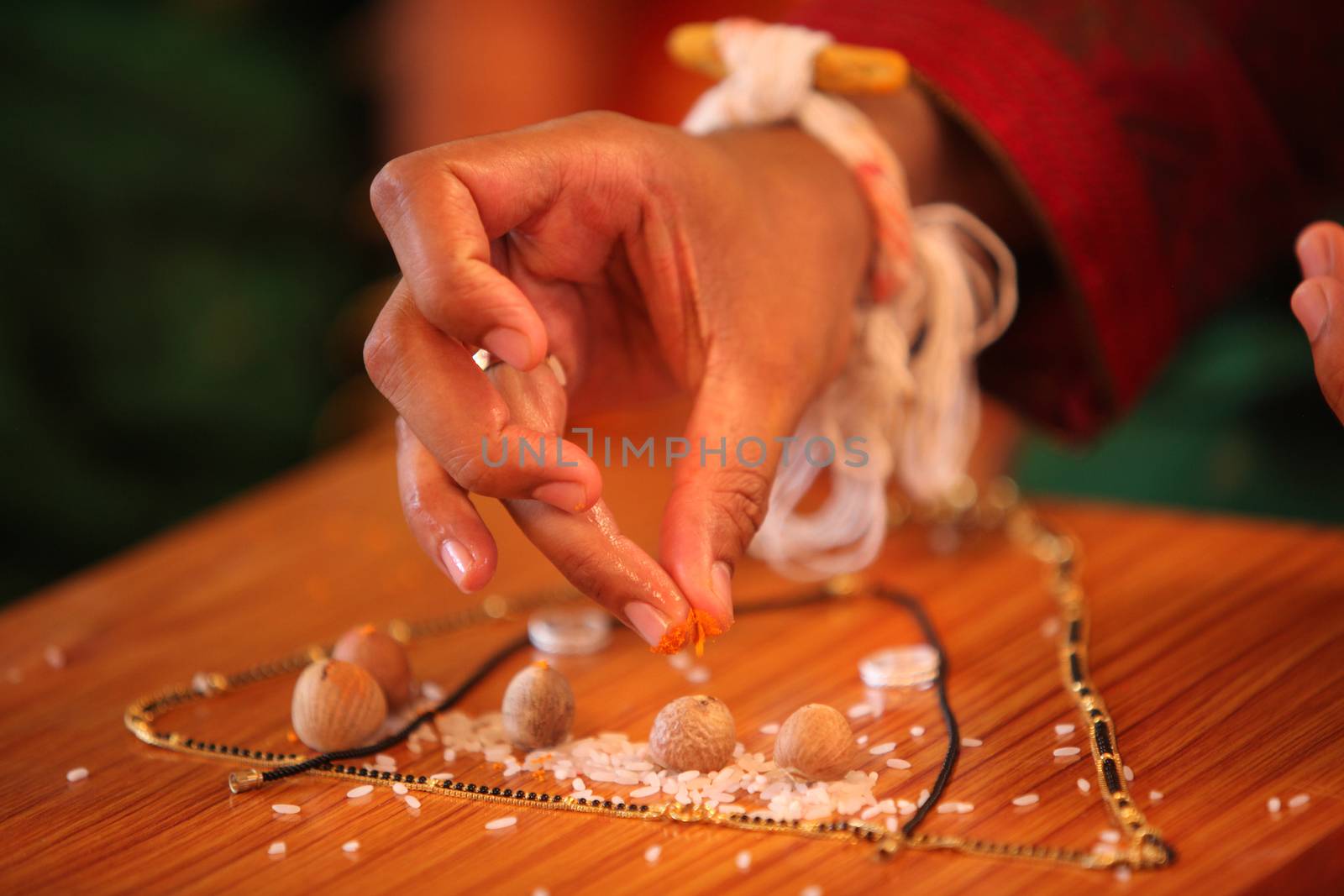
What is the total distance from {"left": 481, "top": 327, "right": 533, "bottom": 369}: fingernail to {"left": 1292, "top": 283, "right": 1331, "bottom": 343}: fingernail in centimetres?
35

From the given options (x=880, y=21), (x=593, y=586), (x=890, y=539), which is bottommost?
(x=890, y=539)

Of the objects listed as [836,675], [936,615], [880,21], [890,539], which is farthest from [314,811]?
[880,21]

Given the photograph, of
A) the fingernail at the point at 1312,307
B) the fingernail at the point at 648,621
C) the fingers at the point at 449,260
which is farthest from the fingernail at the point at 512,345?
the fingernail at the point at 1312,307

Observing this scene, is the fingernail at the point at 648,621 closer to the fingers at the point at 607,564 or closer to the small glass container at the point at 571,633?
the fingers at the point at 607,564

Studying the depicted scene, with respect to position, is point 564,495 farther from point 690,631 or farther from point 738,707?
point 738,707

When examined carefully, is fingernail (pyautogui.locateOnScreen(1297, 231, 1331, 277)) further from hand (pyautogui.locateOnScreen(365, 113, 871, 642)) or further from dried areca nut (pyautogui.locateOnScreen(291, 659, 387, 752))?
dried areca nut (pyautogui.locateOnScreen(291, 659, 387, 752))

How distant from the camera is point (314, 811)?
0.56 m

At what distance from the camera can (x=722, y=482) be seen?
59 centimetres

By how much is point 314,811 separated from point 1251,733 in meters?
0.43

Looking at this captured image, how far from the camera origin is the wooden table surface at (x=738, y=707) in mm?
500

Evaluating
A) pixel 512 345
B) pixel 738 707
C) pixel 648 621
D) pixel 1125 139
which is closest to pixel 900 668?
pixel 738 707

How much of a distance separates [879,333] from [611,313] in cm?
18

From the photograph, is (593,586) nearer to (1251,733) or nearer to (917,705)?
(917,705)

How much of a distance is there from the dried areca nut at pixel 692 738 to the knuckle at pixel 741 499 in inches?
3.2
